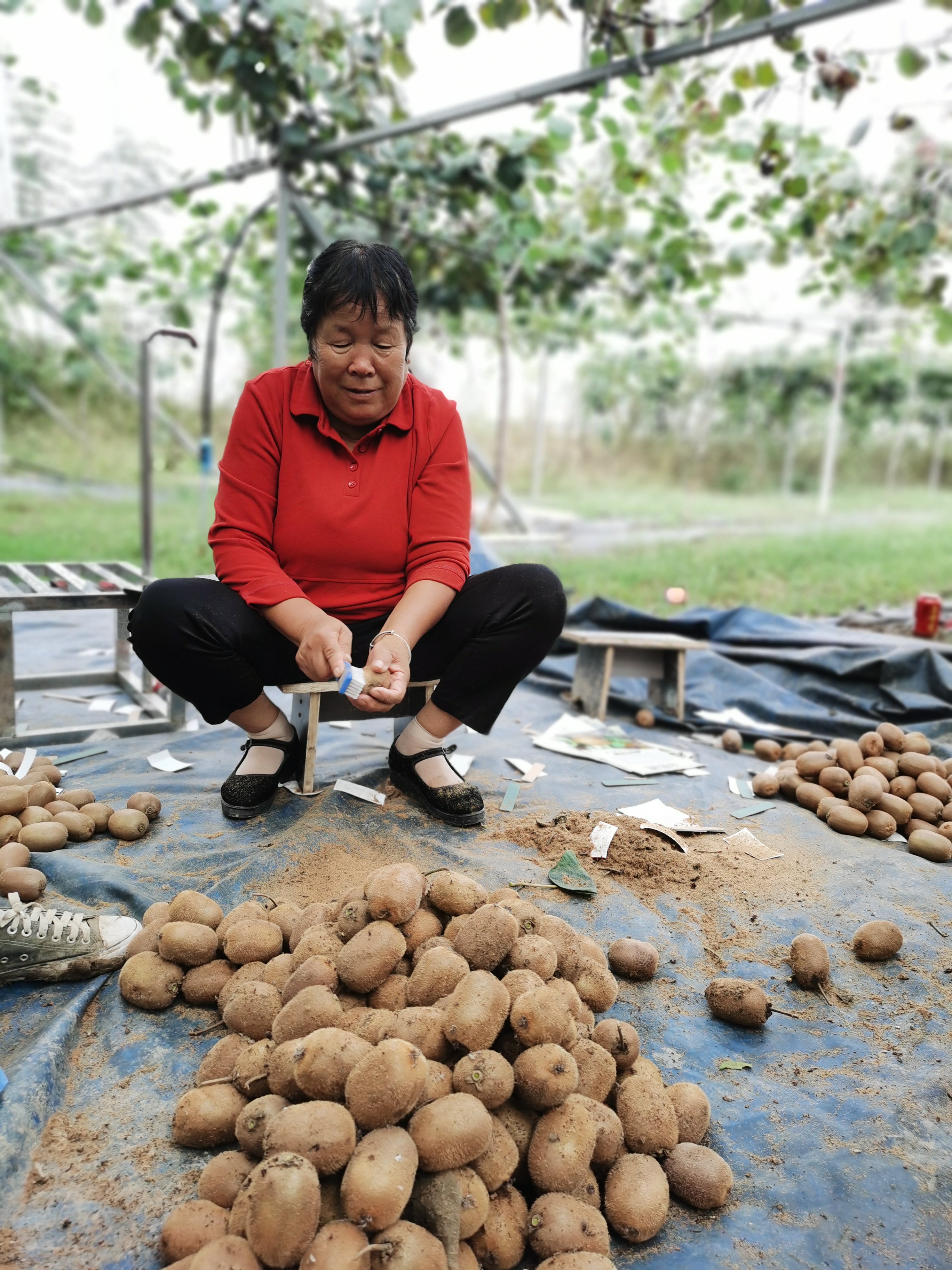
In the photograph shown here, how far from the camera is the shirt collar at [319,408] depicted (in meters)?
2.49

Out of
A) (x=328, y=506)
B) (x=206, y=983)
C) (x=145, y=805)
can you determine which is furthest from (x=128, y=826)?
(x=328, y=506)

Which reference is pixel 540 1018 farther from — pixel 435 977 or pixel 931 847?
pixel 931 847

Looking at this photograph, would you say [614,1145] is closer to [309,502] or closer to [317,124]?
[309,502]

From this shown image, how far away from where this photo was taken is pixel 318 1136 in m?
1.20

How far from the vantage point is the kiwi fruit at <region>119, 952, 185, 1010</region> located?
168cm

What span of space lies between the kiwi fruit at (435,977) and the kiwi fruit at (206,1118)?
0.32 metres

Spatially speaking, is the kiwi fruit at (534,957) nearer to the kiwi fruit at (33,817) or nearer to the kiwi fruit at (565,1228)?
the kiwi fruit at (565,1228)

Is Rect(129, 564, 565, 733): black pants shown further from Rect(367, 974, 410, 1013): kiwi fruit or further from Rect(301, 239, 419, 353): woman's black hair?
Rect(367, 974, 410, 1013): kiwi fruit

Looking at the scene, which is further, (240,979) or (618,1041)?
(240,979)

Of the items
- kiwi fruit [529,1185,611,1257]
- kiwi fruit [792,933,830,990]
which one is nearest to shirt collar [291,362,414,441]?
kiwi fruit [792,933,830,990]

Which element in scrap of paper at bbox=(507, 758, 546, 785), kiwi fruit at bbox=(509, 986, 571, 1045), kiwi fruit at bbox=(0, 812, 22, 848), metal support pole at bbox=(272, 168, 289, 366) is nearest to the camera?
kiwi fruit at bbox=(509, 986, 571, 1045)

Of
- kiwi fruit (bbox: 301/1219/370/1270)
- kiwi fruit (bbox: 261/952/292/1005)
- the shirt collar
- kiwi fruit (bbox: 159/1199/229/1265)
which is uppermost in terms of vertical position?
the shirt collar

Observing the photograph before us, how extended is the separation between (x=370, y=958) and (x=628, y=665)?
2.50 meters

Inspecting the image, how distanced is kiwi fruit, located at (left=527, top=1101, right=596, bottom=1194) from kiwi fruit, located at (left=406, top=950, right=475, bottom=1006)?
0.25 metres
